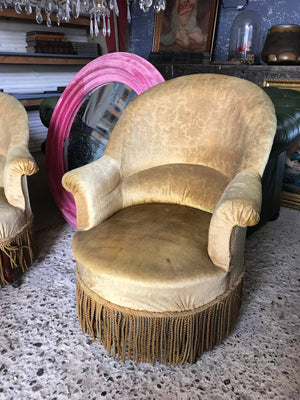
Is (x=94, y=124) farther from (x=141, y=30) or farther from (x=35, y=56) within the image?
(x=141, y=30)

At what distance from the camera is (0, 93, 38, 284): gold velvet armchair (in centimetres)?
161

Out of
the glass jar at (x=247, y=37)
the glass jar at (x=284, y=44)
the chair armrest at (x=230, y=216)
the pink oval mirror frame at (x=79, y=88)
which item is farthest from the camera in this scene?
the glass jar at (x=247, y=37)

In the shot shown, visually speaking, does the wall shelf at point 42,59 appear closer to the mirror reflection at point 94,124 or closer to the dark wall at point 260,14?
the dark wall at point 260,14

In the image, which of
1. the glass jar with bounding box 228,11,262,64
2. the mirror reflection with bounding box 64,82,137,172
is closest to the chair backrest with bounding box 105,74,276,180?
the mirror reflection with bounding box 64,82,137,172

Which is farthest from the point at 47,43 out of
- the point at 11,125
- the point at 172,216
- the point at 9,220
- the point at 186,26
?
the point at 172,216

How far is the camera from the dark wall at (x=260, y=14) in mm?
3227

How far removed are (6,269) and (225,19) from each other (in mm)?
3305

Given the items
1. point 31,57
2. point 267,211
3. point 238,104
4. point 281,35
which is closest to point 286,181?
point 267,211

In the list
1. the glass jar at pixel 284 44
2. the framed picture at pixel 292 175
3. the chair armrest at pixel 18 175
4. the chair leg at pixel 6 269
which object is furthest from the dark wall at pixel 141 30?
the chair leg at pixel 6 269

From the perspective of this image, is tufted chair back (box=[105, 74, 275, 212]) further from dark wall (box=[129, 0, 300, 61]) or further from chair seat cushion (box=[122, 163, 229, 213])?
dark wall (box=[129, 0, 300, 61])

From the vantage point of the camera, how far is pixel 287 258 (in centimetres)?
201

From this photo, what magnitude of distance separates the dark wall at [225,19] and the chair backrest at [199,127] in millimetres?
2292

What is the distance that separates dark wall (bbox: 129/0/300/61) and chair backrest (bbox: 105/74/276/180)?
229cm

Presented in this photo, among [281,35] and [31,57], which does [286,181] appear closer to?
[281,35]
